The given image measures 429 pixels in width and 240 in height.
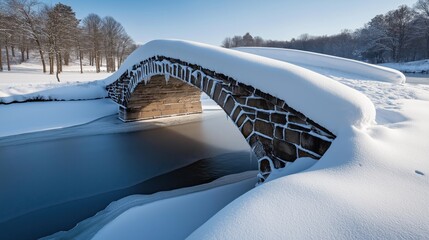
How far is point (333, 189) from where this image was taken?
4.60 feet

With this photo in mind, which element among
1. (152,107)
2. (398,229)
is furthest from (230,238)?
(152,107)

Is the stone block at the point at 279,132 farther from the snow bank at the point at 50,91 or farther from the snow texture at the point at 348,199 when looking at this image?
the snow bank at the point at 50,91

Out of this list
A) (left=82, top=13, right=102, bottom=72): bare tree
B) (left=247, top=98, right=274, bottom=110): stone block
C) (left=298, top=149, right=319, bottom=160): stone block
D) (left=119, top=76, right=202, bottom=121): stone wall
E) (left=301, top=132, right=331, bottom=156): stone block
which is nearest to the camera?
(left=301, top=132, right=331, bottom=156): stone block

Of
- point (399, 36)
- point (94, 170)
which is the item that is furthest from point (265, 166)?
point (399, 36)

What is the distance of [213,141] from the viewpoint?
7309mm

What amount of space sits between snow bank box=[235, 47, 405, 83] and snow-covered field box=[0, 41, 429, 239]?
1367mm

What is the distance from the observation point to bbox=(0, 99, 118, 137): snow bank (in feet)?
27.7

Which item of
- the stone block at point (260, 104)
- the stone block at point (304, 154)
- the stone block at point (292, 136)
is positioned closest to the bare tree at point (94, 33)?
the stone block at point (260, 104)

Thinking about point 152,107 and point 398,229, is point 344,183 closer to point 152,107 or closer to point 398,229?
point 398,229

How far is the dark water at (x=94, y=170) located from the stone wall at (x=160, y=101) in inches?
63.5

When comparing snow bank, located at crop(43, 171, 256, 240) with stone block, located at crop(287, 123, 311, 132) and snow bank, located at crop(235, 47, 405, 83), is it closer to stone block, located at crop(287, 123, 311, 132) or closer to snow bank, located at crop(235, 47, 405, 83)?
stone block, located at crop(287, 123, 311, 132)

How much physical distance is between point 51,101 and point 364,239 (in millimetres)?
12036

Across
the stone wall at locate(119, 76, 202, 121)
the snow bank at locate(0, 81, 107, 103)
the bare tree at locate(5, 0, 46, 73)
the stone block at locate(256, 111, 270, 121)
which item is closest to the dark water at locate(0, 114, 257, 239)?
the stone wall at locate(119, 76, 202, 121)

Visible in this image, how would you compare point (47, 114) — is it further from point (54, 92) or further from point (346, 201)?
point (346, 201)
